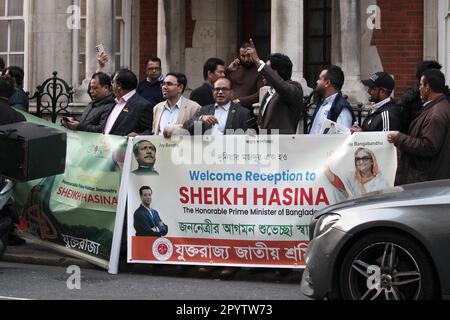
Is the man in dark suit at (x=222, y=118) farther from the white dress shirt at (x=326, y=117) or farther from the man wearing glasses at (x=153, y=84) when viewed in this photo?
the man wearing glasses at (x=153, y=84)

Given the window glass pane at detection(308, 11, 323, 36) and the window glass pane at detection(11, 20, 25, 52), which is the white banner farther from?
the window glass pane at detection(11, 20, 25, 52)

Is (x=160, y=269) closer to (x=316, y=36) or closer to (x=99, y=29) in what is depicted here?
(x=99, y=29)

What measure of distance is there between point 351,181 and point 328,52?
320 inches

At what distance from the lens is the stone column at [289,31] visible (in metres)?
14.2

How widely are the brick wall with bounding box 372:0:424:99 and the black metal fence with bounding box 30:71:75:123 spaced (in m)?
5.02

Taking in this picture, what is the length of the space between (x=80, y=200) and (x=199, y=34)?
24.9 ft

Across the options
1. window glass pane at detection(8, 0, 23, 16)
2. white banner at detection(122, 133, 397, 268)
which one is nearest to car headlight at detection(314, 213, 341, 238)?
white banner at detection(122, 133, 397, 268)

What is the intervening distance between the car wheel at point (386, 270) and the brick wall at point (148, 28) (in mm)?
10980

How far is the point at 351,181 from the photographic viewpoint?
1026 centimetres

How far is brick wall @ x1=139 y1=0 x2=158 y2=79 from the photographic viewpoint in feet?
61.5

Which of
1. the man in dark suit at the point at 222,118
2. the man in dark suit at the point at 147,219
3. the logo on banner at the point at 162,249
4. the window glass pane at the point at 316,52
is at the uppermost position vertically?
the window glass pane at the point at 316,52

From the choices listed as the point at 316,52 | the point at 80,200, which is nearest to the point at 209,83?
the point at 80,200

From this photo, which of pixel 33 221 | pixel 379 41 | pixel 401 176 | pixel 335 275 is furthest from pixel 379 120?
pixel 379 41

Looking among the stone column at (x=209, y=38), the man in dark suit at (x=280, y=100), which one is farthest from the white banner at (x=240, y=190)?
the stone column at (x=209, y=38)
